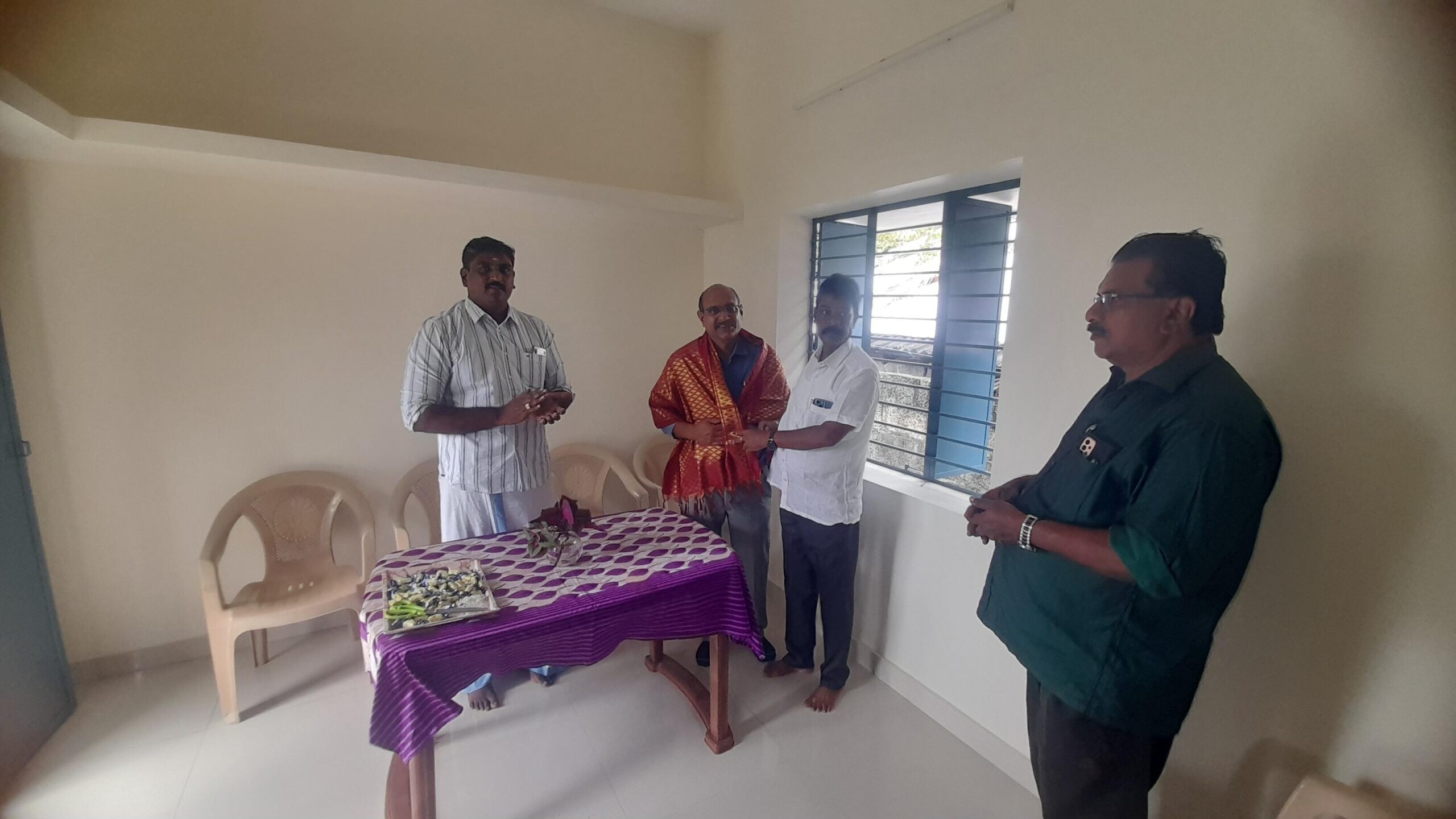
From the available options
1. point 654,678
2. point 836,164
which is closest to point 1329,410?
point 836,164

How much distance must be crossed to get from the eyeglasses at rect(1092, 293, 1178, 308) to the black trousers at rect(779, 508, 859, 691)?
126 cm

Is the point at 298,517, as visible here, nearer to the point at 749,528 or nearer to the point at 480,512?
the point at 480,512

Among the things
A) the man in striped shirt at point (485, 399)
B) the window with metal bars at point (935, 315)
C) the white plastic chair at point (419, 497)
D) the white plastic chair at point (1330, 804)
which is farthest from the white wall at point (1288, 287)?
the white plastic chair at point (419, 497)

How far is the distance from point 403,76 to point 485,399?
5.57 ft

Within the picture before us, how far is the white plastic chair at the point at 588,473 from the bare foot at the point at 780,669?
3.52 feet

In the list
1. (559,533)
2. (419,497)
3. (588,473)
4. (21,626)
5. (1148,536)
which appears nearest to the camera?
(1148,536)

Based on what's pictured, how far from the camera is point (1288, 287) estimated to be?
118 cm

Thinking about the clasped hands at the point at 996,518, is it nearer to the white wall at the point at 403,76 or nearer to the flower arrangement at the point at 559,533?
the flower arrangement at the point at 559,533

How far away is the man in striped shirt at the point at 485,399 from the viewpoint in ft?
6.35

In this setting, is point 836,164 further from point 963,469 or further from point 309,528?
point 309,528

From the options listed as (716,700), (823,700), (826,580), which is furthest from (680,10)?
(823,700)

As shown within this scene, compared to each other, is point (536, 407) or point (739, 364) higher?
point (739, 364)

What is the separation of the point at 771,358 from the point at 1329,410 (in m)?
1.63

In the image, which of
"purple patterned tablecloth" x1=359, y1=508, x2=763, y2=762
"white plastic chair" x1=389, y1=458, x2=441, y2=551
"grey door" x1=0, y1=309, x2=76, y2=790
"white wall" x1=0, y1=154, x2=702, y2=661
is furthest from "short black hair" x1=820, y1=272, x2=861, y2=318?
"grey door" x1=0, y1=309, x2=76, y2=790
